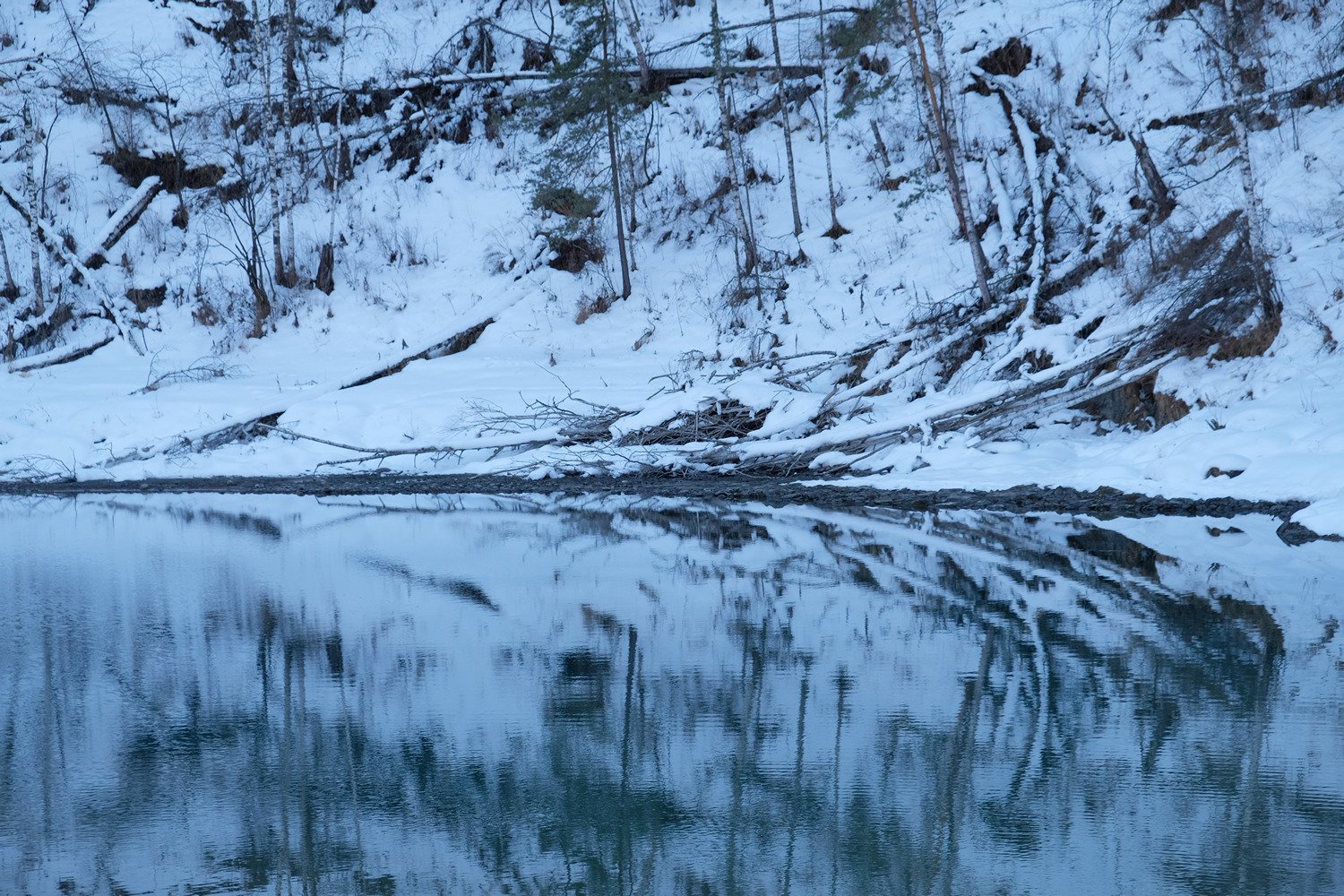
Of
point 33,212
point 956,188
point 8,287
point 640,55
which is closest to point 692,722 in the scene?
point 956,188

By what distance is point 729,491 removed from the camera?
1473cm

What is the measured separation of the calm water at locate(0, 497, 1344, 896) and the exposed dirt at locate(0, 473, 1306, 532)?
1.32m

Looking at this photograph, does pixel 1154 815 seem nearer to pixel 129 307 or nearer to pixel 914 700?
pixel 914 700

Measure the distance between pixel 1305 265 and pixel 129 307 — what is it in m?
21.5

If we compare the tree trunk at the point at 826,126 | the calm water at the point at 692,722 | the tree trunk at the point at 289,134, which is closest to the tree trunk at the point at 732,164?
the tree trunk at the point at 826,126

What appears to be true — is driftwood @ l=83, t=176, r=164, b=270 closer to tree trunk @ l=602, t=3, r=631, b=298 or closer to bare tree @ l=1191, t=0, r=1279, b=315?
tree trunk @ l=602, t=3, r=631, b=298

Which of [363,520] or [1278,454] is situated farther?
[363,520]

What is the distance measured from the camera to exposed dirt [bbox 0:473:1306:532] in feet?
39.1

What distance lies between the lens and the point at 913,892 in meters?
4.07

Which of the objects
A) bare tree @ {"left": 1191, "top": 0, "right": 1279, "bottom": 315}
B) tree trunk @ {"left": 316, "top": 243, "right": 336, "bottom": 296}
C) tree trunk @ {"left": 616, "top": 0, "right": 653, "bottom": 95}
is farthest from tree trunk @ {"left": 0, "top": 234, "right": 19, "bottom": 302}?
bare tree @ {"left": 1191, "top": 0, "right": 1279, "bottom": 315}

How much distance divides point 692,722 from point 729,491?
893 centimetres

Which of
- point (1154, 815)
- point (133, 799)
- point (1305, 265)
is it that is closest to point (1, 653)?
point (133, 799)

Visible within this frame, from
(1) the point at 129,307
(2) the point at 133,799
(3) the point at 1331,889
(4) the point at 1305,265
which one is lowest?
(3) the point at 1331,889

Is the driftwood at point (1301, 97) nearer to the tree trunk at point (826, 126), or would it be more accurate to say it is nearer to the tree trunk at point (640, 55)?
the tree trunk at point (826, 126)
